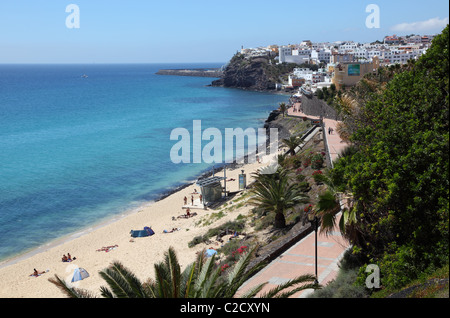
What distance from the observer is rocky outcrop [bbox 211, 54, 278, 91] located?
121438 millimetres

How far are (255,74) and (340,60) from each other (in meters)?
38.3

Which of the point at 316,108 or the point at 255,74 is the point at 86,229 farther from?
the point at 255,74

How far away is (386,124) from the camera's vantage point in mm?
11227

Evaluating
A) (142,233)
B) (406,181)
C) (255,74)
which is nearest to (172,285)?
(406,181)

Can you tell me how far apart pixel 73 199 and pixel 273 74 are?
3905 inches

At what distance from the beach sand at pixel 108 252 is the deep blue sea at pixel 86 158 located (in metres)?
2.02

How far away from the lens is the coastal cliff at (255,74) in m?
122

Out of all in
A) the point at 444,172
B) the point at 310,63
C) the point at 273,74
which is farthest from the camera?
the point at 310,63

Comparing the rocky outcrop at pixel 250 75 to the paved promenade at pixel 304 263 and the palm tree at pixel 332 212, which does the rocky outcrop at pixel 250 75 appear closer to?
the paved promenade at pixel 304 263

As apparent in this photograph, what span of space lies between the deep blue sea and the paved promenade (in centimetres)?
1627

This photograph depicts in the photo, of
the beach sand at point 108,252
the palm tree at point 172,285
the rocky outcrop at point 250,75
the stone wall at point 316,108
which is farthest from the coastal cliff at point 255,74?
A: the palm tree at point 172,285

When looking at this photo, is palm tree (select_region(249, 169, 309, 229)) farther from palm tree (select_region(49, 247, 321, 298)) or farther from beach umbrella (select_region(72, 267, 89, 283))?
palm tree (select_region(49, 247, 321, 298))
